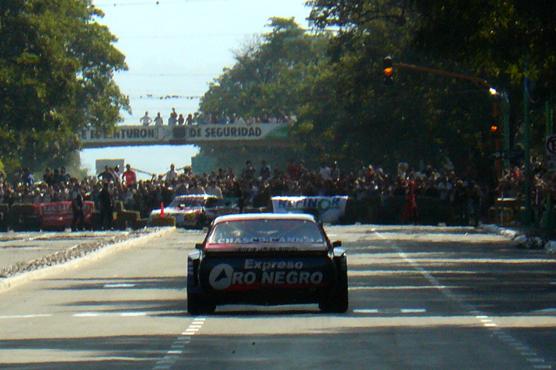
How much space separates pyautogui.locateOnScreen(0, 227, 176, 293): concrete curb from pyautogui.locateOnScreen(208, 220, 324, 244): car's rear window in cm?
694

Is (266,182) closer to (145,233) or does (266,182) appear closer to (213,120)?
(145,233)

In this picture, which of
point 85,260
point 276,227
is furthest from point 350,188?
point 276,227

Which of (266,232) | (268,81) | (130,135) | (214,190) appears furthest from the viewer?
(268,81)

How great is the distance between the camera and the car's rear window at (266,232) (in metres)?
22.7

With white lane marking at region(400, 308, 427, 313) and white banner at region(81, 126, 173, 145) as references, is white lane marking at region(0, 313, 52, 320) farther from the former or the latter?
white banner at region(81, 126, 173, 145)

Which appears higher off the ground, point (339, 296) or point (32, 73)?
point (32, 73)

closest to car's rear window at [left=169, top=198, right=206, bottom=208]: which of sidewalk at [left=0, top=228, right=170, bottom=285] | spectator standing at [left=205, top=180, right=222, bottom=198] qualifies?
spectator standing at [left=205, top=180, right=222, bottom=198]

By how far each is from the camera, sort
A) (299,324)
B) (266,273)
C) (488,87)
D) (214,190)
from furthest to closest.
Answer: (214,190)
(488,87)
(266,273)
(299,324)

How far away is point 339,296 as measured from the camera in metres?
22.5

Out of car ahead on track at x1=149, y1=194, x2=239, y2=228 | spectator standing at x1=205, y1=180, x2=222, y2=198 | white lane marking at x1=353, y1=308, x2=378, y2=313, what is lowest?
white lane marking at x1=353, y1=308, x2=378, y2=313

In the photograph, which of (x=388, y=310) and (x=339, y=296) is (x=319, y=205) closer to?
(x=388, y=310)

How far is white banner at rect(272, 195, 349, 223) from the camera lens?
214 ft

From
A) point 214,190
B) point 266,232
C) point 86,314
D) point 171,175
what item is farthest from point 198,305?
point 171,175

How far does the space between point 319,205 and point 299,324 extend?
45337 mm
